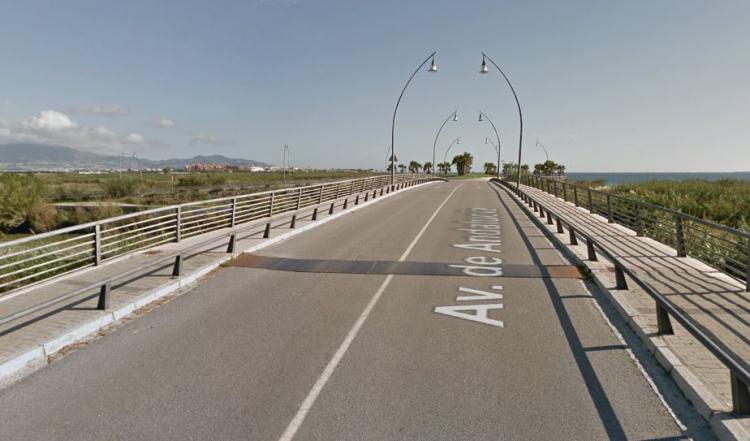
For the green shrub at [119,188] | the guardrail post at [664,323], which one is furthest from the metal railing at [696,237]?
the green shrub at [119,188]

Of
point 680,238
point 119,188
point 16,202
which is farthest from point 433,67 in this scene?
point 119,188

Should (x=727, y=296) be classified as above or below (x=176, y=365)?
above

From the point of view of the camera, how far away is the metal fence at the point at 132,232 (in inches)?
357

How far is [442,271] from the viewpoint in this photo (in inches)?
376

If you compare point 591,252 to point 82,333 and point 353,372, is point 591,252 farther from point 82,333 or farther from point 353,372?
point 82,333

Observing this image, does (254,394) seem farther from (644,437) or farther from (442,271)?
(442,271)

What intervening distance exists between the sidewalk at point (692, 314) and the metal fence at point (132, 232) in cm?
803

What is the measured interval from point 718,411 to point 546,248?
8.82 m

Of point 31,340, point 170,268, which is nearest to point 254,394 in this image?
point 31,340

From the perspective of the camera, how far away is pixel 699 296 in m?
7.23

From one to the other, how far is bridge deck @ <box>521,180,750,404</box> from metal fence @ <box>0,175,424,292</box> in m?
8.32

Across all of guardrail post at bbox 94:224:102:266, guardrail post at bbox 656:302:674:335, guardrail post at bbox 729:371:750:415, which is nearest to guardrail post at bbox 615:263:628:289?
guardrail post at bbox 656:302:674:335

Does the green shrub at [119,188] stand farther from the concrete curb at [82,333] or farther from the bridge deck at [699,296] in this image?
the bridge deck at [699,296]

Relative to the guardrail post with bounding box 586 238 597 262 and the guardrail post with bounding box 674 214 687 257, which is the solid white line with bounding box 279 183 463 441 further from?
the guardrail post with bounding box 674 214 687 257
